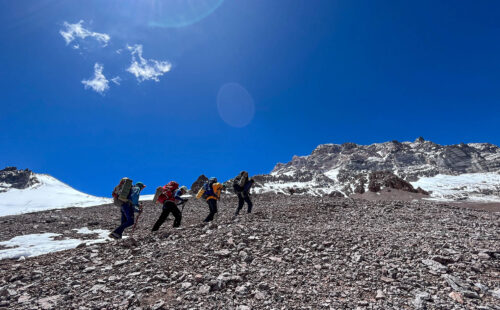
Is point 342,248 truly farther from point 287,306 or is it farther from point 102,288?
point 102,288

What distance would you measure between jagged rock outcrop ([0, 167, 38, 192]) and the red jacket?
108m

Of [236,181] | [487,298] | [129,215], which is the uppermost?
[236,181]

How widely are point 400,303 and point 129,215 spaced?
10.6 metres

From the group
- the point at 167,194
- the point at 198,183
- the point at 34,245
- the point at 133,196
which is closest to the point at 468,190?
the point at 198,183

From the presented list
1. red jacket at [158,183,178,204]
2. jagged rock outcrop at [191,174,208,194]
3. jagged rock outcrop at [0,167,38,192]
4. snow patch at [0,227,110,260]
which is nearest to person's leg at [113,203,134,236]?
red jacket at [158,183,178,204]

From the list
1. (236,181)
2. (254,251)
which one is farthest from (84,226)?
(254,251)

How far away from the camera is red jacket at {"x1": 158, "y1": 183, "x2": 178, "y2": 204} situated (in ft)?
36.8

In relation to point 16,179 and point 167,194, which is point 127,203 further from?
point 16,179

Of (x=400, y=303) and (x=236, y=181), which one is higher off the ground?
(x=236, y=181)

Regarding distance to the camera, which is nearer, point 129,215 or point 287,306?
point 287,306

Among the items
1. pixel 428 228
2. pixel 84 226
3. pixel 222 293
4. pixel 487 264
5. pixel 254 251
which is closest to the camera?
pixel 222 293

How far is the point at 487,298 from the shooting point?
377 cm

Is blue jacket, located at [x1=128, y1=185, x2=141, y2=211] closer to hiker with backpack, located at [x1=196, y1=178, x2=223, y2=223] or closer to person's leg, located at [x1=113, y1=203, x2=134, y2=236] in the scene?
person's leg, located at [x1=113, y1=203, x2=134, y2=236]

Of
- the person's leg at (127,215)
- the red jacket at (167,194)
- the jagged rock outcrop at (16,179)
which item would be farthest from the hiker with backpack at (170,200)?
the jagged rock outcrop at (16,179)
